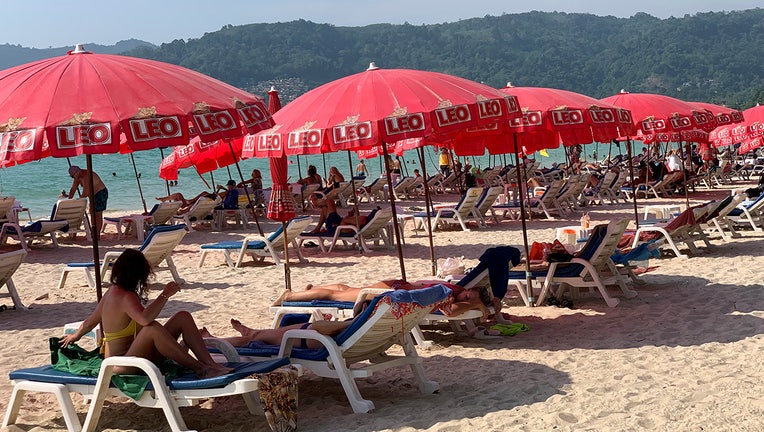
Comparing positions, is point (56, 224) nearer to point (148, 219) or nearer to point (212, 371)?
point (148, 219)

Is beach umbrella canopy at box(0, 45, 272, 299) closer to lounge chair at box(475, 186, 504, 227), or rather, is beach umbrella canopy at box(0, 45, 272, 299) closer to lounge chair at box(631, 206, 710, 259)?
lounge chair at box(631, 206, 710, 259)

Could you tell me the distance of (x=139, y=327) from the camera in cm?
495

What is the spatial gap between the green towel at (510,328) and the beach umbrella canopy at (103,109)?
2.63m

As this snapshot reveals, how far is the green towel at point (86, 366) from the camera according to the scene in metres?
4.70

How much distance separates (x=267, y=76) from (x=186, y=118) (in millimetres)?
120778

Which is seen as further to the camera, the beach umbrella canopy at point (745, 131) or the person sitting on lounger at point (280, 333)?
the beach umbrella canopy at point (745, 131)

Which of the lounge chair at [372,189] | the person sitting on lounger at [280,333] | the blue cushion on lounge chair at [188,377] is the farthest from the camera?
the lounge chair at [372,189]

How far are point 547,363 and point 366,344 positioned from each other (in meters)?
1.40

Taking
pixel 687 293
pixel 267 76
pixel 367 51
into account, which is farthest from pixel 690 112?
pixel 367 51

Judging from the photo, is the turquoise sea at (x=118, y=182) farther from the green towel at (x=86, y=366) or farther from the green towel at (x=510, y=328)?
the green towel at (x=86, y=366)

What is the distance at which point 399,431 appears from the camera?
4629 mm

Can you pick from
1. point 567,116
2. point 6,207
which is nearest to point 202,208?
point 6,207

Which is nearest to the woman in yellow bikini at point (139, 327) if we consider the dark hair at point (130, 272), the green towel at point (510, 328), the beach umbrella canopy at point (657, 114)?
the dark hair at point (130, 272)

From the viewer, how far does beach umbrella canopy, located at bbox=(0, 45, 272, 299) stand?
464 centimetres
